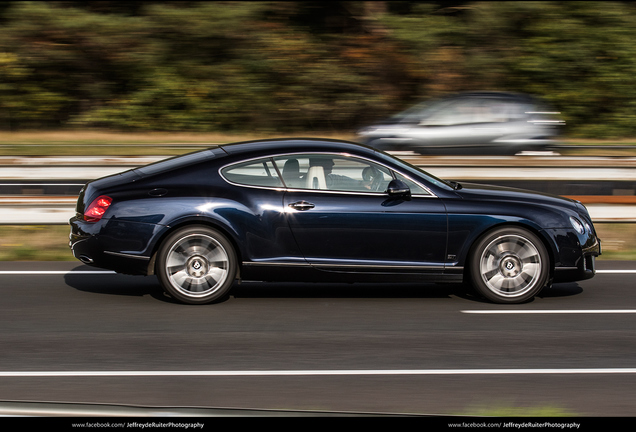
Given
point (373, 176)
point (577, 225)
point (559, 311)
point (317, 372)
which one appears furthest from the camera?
point (577, 225)

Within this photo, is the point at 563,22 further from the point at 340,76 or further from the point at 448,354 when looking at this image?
the point at 448,354

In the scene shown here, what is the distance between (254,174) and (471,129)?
11536mm

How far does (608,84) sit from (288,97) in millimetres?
10490

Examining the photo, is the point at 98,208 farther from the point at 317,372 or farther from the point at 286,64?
the point at 286,64

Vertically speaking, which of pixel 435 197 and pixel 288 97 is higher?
pixel 288 97

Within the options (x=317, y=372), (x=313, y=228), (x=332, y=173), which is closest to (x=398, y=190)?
(x=332, y=173)

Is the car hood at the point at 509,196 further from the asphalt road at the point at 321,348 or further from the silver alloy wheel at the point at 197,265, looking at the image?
the silver alloy wheel at the point at 197,265

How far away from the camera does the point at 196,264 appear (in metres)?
7.11

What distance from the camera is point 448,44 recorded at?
27.6 metres

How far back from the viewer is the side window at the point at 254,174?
7.21 metres

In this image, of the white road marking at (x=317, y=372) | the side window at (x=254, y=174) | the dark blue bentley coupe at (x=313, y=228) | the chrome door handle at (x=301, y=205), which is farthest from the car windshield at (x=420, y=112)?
the white road marking at (x=317, y=372)

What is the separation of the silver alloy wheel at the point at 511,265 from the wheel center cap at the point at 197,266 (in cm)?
236
